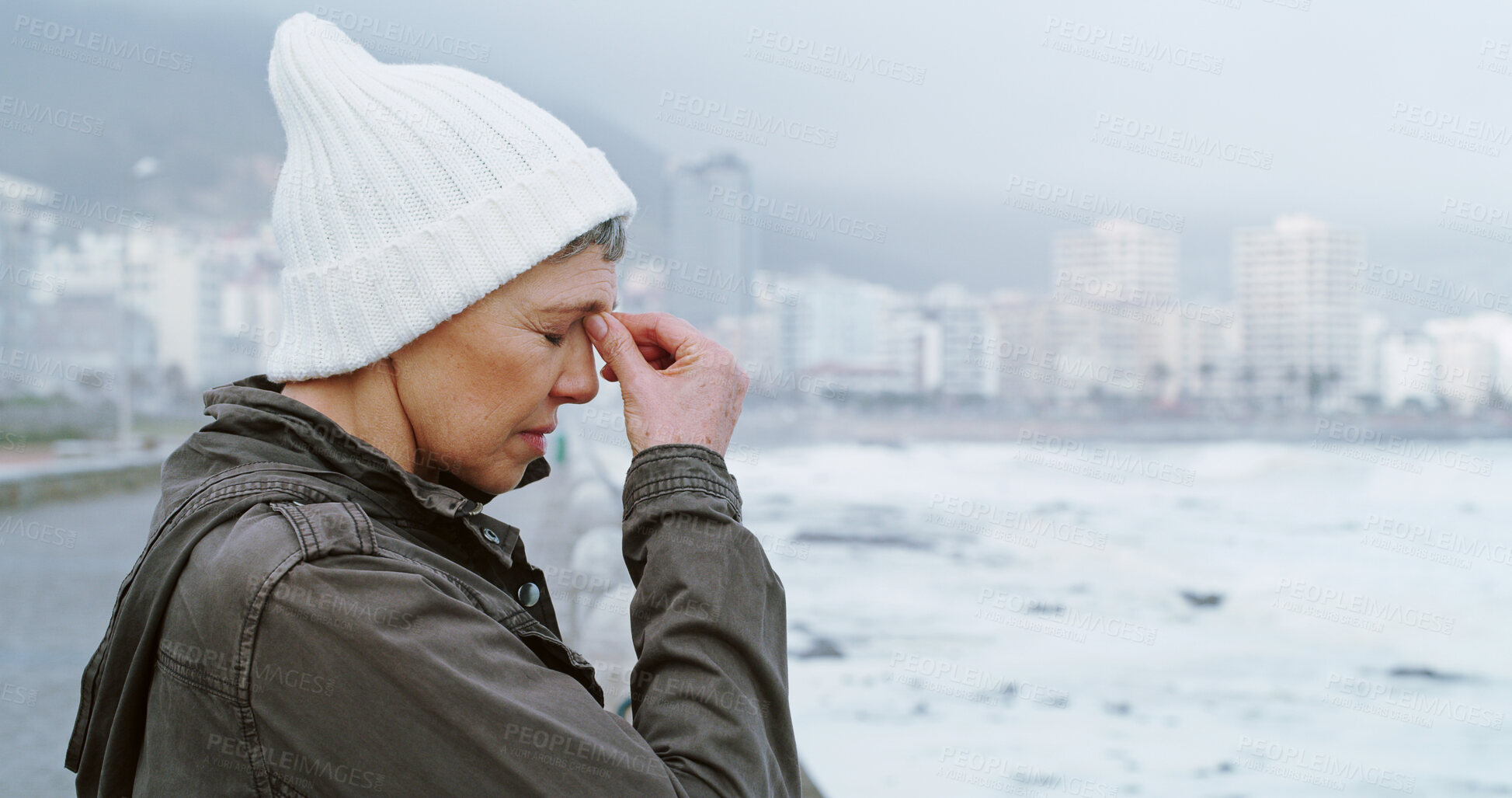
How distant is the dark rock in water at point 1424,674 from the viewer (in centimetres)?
1709

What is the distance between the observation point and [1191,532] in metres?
33.6

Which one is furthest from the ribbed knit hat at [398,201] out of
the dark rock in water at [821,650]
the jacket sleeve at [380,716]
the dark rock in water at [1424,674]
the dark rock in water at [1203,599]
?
the dark rock in water at [1203,599]

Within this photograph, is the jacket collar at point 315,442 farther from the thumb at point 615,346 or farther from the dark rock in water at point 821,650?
the dark rock in water at point 821,650

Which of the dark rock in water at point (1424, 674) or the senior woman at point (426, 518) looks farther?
the dark rock in water at point (1424, 674)

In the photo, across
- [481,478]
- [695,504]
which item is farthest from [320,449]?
[695,504]

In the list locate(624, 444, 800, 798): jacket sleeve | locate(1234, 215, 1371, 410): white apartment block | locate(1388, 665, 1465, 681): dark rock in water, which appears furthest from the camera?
locate(1234, 215, 1371, 410): white apartment block

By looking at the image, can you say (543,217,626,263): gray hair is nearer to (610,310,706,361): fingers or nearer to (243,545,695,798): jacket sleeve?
(610,310,706,361): fingers

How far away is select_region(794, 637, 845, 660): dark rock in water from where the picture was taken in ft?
39.6

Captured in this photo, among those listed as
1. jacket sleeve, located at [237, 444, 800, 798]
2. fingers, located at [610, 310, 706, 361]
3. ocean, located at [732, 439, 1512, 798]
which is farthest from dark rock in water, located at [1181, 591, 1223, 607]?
jacket sleeve, located at [237, 444, 800, 798]

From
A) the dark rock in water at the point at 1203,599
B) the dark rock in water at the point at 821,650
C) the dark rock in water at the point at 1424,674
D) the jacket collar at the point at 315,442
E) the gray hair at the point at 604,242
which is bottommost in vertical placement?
the dark rock in water at the point at 1424,674

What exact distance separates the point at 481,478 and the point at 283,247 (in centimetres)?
35

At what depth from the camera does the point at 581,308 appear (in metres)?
1.22

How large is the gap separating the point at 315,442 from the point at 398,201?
277 mm

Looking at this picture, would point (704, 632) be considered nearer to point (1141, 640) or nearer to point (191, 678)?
point (191, 678)
